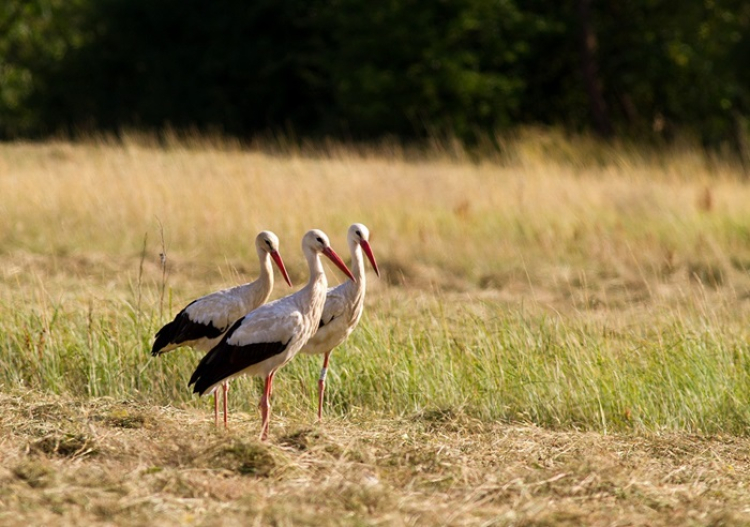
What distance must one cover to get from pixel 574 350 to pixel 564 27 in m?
17.1

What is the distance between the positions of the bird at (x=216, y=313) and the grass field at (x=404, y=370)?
373 millimetres

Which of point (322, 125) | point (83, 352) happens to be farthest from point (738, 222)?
point (322, 125)

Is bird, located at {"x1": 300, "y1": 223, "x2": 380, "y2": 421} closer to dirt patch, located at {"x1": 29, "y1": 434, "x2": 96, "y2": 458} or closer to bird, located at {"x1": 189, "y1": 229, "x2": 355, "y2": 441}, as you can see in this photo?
bird, located at {"x1": 189, "y1": 229, "x2": 355, "y2": 441}

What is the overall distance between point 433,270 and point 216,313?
16.6ft

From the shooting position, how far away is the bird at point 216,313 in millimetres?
6051

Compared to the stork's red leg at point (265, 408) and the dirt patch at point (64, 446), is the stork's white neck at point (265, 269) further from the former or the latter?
the dirt patch at point (64, 446)

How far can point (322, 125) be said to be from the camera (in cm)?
2655

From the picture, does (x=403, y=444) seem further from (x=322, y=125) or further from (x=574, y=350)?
(x=322, y=125)

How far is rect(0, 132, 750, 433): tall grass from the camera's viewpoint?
666 centimetres

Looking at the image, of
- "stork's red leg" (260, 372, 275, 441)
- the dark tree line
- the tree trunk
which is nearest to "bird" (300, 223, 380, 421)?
"stork's red leg" (260, 372, 275, 441)

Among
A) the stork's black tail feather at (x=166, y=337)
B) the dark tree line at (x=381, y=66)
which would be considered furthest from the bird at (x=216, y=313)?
the dark tree line at (x=381, y=66)

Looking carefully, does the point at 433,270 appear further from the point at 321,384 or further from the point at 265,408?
the point at 265,408

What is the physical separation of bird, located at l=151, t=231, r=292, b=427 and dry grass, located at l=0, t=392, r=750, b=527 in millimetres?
378

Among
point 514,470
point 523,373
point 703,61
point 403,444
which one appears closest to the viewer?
point 514,470
